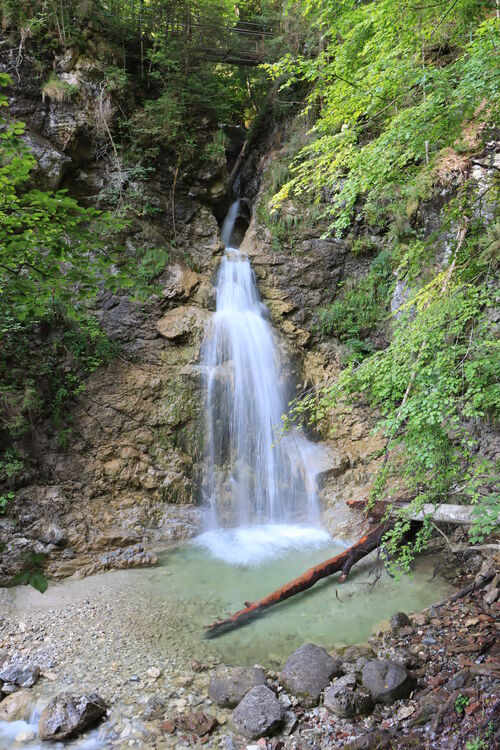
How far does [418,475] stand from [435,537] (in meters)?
3.21

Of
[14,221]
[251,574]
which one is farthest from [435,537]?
[14,221]

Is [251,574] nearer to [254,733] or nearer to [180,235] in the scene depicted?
[254,733]

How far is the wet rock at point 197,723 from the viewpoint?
3.45m

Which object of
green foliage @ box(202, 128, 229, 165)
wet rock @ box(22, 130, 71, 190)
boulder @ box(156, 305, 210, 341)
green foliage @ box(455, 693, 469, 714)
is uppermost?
green foliage @ box(202, 128, 229, 165)

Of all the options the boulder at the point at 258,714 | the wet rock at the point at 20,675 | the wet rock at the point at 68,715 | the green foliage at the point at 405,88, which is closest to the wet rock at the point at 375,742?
the boulder at the point at 258,714

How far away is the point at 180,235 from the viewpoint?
1120 cm

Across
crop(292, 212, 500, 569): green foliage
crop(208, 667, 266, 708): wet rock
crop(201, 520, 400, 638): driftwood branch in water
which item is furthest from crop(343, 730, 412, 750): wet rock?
crop(201, 520, 400, 638): driftwood branch in water

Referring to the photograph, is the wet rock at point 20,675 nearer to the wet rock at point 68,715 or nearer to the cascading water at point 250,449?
the wet rock at point 68,715

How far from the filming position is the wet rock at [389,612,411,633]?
15.1 ft

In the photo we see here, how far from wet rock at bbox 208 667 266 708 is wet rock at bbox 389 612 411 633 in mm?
1484

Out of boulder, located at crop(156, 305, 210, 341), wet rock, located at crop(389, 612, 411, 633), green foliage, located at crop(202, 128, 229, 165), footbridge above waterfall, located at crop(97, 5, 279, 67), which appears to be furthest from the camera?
green foliage, located at crop(202, 128, 229, 165)

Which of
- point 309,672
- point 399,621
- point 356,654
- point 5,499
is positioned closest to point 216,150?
point 5,499

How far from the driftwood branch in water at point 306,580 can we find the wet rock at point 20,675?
5.42ft

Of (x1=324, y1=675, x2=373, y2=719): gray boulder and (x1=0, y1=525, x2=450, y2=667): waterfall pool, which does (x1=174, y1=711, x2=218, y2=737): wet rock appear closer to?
(x1=0, y1=525, x2=450, y2=667): waterfall pool
